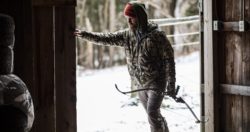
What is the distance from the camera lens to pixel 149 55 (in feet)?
14.1

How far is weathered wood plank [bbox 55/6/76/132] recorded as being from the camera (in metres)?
3.33

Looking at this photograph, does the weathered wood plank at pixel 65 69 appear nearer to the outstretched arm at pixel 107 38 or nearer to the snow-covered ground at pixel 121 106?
the outstretched arm at pixel 107 38

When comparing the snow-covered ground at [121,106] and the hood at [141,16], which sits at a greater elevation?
the hood at [141,16]

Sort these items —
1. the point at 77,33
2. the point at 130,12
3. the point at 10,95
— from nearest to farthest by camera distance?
the point at 10,95, the point at 77,33, the point at 130,12

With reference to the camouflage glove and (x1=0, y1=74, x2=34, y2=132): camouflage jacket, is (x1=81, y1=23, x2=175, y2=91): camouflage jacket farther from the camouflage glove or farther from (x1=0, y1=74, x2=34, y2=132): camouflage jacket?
(x1=0, y1=74, x2=34, y2=132): camouflage jacket

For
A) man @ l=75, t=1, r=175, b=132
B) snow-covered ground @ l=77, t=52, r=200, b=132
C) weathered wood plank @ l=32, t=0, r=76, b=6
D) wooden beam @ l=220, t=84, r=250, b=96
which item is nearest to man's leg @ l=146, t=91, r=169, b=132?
man @ l=75, t=1, r=175, b=132

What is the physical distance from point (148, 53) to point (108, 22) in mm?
9525

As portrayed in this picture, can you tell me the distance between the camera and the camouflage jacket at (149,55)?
4281 millimetres

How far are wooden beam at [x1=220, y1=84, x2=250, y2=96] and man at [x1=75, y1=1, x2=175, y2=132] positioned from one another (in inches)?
26.5

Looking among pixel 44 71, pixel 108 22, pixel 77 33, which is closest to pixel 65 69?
pixel 44 71

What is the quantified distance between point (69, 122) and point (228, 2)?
2.15m

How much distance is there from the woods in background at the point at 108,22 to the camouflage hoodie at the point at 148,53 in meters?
8.98

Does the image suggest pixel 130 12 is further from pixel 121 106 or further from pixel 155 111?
pixel 121 106

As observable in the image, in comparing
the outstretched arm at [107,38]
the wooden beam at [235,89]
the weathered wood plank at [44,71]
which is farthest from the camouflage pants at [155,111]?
the weathered wood plank at [44,71]
